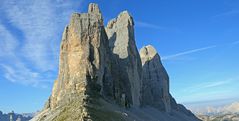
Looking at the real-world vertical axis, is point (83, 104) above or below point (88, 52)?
below

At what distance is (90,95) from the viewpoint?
132250mm

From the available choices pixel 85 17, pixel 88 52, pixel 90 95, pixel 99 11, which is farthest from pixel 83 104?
pixel 99 11

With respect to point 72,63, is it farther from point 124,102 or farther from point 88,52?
point 124,102

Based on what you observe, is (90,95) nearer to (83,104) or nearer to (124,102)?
(83,104)

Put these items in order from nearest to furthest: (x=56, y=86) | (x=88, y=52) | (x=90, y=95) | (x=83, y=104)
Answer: (x=83, y=104), (x=90, y=95), (x=88, y=52), (x=56, y=86)

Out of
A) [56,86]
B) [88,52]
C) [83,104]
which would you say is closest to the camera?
[83,104]

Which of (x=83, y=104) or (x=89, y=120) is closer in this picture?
(x=89, y=120)

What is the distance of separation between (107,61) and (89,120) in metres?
82.1

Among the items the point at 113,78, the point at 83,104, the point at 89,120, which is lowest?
the point at 89,120

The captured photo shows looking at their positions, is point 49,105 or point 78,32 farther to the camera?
point 49,105

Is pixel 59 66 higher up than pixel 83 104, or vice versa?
pixel 59 66

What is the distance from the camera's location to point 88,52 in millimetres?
155500

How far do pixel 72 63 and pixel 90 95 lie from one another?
2869 cm

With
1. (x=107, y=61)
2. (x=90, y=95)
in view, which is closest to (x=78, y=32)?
(x=107, y=61)
